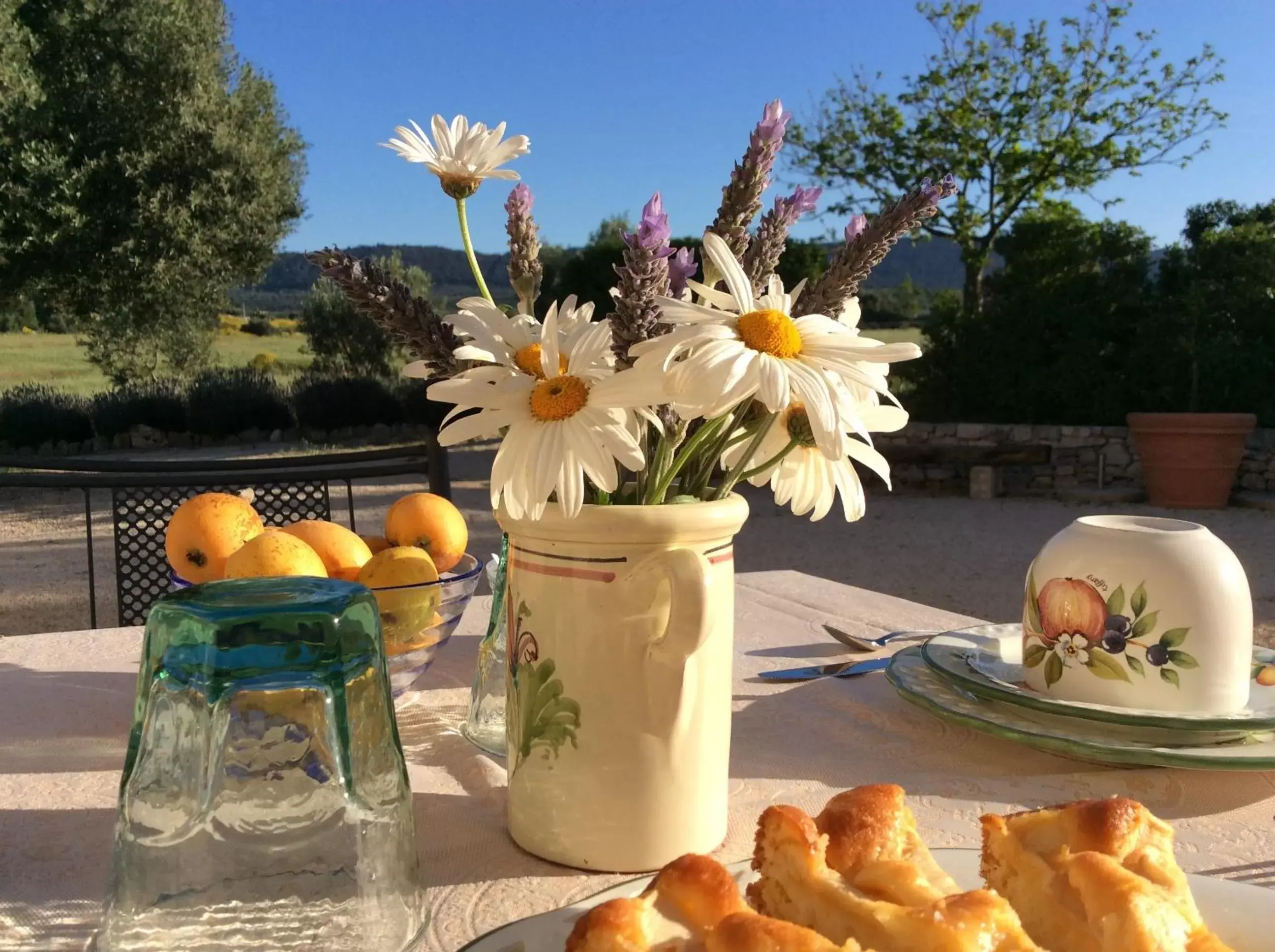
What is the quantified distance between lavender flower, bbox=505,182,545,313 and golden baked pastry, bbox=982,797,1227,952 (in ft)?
1.62

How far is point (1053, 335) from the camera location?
916 cm

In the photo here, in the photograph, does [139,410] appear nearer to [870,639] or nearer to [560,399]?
[870,639]

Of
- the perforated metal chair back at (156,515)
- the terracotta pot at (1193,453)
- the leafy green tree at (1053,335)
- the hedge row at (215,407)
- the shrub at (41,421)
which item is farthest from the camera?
the hedge row at (215,407)

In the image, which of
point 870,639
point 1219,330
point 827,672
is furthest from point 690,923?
point 1219,330

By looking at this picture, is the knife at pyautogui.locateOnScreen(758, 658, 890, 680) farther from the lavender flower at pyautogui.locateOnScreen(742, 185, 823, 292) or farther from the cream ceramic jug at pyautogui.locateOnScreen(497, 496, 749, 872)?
the lavender flower at pyautogui.locateOnScreen(742, 185, 823, 292)

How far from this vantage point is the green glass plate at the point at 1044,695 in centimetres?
94

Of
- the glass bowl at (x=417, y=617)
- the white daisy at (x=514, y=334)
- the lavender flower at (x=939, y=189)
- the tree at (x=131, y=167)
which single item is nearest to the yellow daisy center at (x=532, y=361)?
the white daisy at (x=514, y=334)

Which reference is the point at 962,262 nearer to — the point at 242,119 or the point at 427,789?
the point at 242,119

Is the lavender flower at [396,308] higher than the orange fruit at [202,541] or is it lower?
higher

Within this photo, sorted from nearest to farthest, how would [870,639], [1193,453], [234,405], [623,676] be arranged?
1. [623,676]
2. [870,639]
3. [1193,453]
4. [234,405]

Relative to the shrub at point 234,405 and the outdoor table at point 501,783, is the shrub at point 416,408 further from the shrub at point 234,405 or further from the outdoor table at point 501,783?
the outdoor table at point 501,783

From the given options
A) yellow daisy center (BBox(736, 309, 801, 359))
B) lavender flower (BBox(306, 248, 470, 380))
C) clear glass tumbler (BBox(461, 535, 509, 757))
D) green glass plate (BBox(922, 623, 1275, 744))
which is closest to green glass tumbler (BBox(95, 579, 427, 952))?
lavender flower (BBox(306, 248, 470, 380))

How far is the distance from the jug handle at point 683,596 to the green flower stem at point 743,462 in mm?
78

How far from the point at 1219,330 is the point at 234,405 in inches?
395
